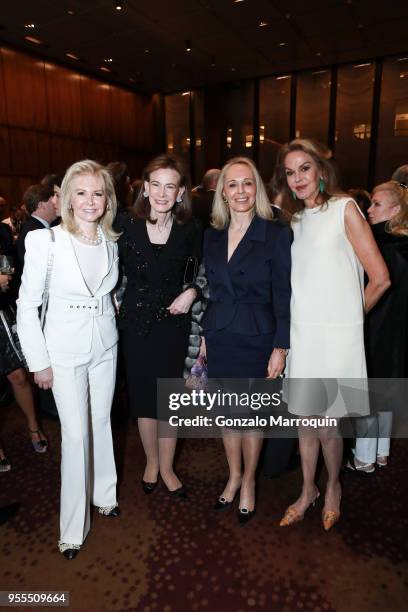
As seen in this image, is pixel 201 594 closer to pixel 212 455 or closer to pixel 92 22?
pixel 212 455

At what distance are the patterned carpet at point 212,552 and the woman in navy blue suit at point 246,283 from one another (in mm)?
264

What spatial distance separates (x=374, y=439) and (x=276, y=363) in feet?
3.36

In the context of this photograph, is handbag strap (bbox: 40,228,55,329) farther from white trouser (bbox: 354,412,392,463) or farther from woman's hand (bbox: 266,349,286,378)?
white trouser (bbox: 354,412,392,463)

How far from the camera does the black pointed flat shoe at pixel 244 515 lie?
2148 mm

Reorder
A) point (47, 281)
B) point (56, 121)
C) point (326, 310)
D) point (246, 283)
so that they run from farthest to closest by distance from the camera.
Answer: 1. point (56, 121)
2. point (246, 283)
3. point (326, 310)
4. point (47, 281)

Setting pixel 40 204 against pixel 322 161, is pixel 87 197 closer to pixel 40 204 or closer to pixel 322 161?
pixel 322 161

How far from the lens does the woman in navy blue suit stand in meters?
1.98

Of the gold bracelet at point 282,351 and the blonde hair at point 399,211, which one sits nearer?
the gold bracelet at point 282,351

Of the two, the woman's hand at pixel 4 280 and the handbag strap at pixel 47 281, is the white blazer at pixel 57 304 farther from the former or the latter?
the woman's hand at pixel 4 280

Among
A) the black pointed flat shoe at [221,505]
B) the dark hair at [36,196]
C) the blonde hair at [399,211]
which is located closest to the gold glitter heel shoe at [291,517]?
the black pointed flat shoe at [221,505]

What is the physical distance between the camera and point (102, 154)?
10.7 metres

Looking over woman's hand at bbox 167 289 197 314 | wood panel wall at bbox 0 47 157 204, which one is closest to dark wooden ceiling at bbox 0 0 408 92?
wood panel wall at bbox 0 47 157 204

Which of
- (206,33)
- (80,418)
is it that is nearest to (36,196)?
(80,418)

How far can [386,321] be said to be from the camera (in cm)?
252
